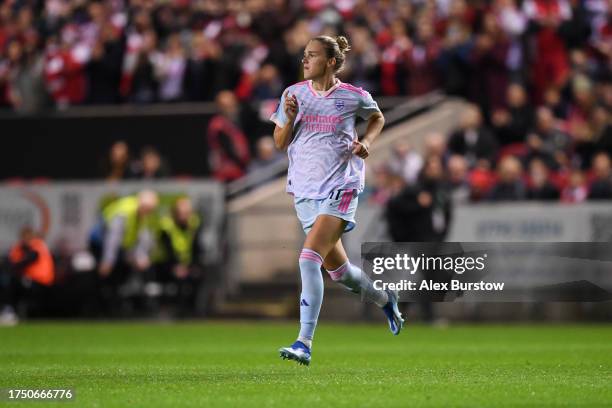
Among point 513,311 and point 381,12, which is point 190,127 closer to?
point 381,12

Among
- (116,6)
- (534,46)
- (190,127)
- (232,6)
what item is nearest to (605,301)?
(534,46)

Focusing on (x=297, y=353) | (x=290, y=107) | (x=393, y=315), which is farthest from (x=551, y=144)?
(x=297, y=353)

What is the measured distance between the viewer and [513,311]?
67.3ft

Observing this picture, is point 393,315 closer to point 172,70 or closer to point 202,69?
point 202,69

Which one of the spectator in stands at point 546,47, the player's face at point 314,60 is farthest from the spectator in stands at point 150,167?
the player's face at point 314,60

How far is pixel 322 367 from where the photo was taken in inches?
418

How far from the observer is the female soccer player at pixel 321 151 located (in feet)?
32.8

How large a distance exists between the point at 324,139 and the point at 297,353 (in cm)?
168

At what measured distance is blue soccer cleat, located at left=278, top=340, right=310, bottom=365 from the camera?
955 cm

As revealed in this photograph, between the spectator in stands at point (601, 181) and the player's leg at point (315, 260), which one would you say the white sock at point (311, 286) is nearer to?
the player's leg at point (315, 260)

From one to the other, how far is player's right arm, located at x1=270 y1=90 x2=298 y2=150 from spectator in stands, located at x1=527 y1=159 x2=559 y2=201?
1061 centimetres

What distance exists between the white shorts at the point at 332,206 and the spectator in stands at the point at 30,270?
12010 mm

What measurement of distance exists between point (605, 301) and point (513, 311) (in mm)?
1668

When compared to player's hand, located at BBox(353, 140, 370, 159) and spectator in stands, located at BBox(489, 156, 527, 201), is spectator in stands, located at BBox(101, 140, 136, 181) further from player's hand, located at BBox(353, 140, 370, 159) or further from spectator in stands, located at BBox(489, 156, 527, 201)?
player's hand, located at BBox(353, 140, 370, 159)
